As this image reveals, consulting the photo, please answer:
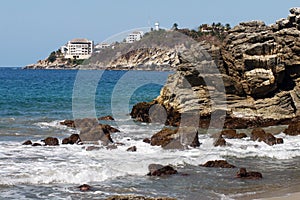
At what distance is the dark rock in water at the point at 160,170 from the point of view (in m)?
15.2

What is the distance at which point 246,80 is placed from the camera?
1088 inches

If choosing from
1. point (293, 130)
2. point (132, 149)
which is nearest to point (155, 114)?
point (293, 130)

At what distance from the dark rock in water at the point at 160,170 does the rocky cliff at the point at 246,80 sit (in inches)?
473

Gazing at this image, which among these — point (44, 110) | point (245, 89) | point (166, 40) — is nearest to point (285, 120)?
point (245, 89)

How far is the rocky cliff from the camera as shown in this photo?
27.2 m

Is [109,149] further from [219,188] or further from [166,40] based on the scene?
Answer: [166,40]

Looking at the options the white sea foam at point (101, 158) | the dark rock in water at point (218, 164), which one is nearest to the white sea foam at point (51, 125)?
the white sea foam at point (101, 158)

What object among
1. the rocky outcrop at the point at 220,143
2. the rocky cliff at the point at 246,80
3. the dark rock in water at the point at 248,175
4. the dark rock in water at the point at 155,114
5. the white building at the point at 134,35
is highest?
the white building at the point at 134,35

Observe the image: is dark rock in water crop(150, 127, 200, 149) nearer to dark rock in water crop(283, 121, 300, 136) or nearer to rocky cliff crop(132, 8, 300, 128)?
dark rock in water crop(283, 121, 300, 136)

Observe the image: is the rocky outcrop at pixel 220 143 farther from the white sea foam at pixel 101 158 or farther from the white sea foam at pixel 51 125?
the white sea foam at pixel 51 125

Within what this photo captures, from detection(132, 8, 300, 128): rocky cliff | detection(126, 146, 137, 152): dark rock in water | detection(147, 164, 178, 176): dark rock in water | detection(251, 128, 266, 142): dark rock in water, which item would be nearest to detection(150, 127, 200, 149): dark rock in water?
detection(126, 146, 137, 152): dark rock in water

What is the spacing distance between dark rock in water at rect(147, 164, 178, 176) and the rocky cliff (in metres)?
12.0

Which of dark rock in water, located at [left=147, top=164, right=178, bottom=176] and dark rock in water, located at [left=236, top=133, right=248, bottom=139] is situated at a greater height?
dark rock in water, located at [left=236, top=133, right=248, bottom=139]

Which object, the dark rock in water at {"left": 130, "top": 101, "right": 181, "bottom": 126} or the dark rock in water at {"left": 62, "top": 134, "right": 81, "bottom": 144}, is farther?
the dark rock in water at {"left": 130, "top": 101, "right": 181, "bottom": 126}
